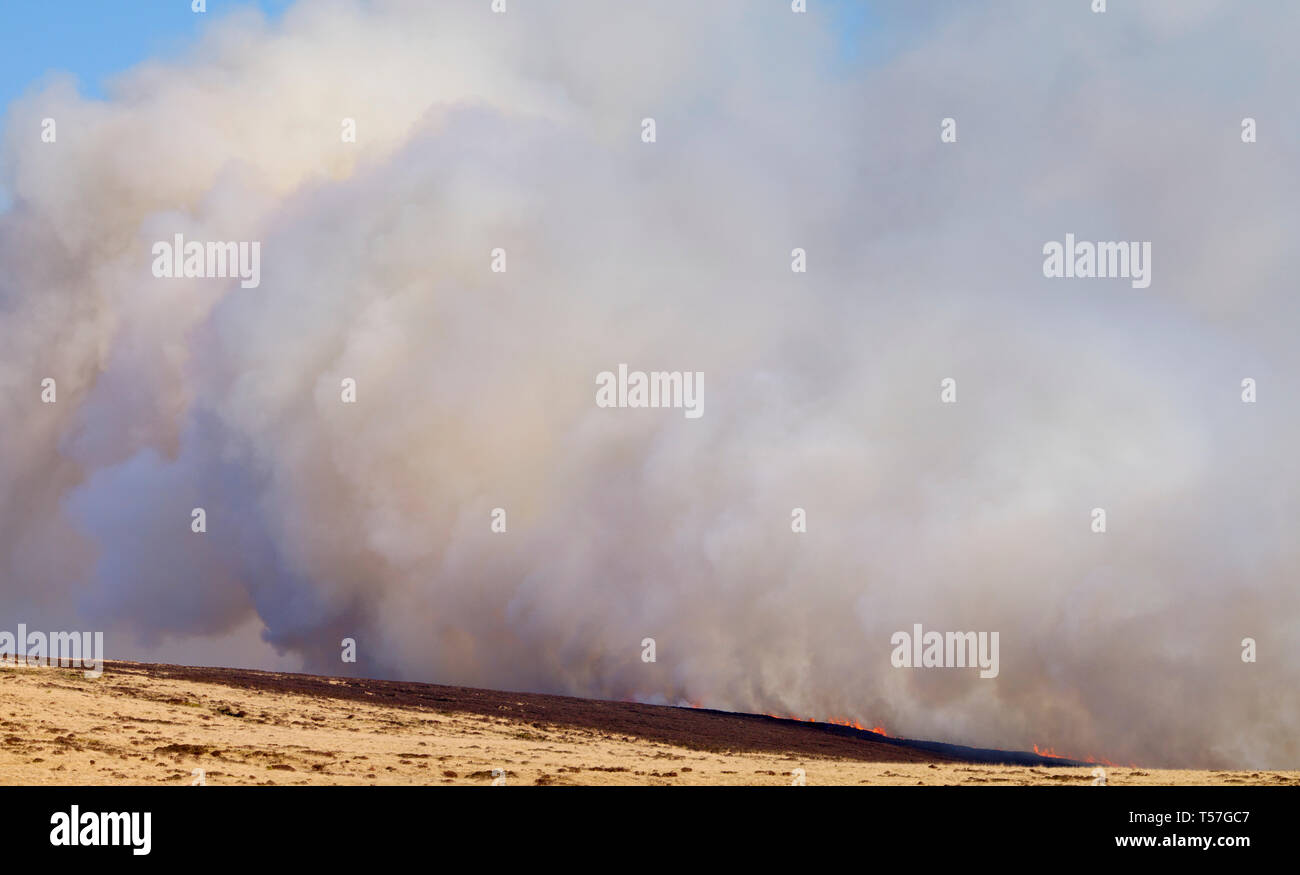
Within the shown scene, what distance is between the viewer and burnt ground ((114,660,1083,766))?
87125mm

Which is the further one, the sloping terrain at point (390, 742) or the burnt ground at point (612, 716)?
the burnt ground at point (612, 716)

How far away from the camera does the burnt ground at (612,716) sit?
87.1 meters

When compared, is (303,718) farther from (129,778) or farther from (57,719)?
(129,778)

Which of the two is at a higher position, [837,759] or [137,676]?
[137,676]

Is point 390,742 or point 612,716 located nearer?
point 390,742

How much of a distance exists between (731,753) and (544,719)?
17.7 m

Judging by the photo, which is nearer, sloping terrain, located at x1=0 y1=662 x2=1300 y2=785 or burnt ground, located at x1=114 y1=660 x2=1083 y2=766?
sloping terrain, located at x1=0 y1=662 x2=1300 y2=785

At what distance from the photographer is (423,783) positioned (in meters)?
51.0

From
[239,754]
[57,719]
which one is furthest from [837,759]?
[57,719]

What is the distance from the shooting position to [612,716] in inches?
3895

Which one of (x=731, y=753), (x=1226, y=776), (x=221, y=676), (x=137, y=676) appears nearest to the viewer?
(x=1226, y=776)
